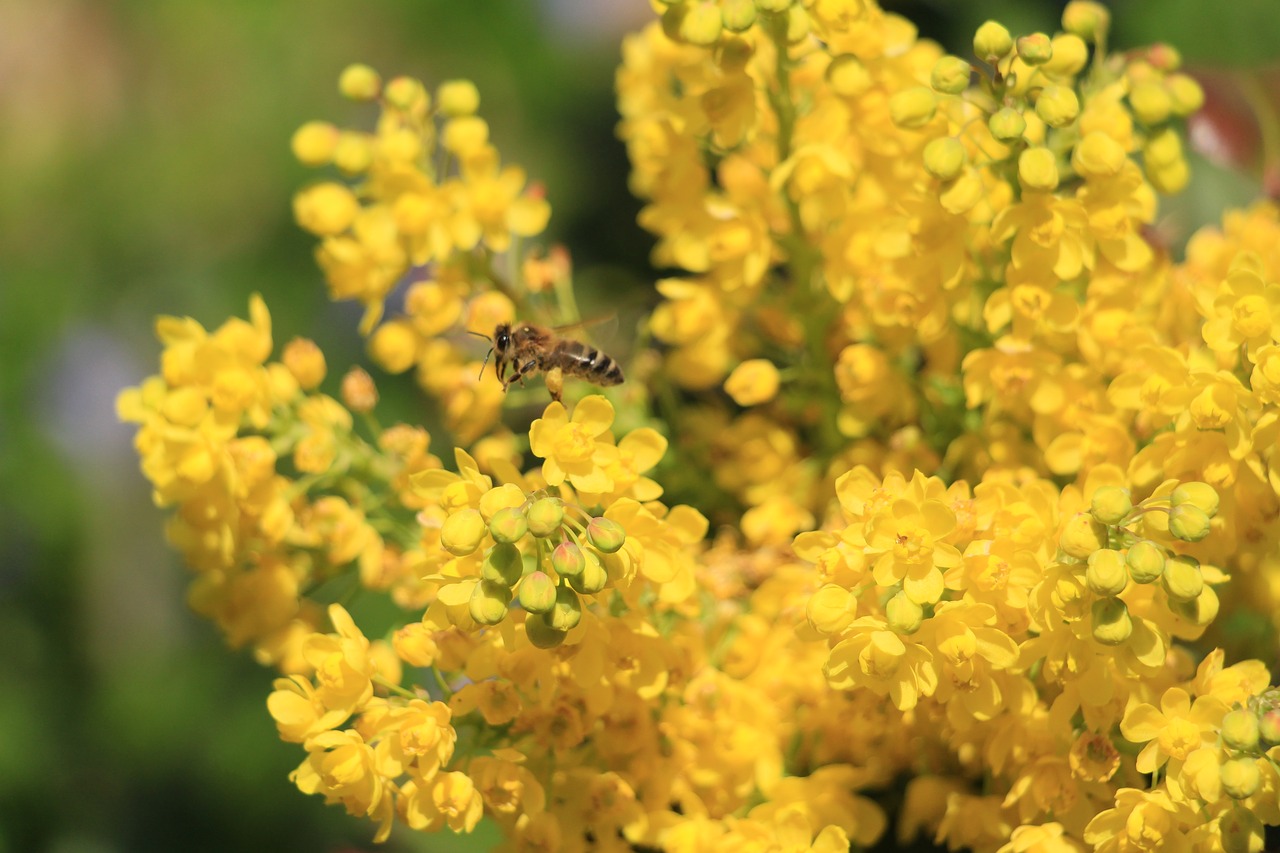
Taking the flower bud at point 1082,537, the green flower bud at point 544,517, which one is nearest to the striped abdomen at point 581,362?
the green flower bud at point 544,517

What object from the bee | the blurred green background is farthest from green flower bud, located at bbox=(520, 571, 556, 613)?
the blurred green background

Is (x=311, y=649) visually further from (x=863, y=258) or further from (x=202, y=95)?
(x=202, y=95)

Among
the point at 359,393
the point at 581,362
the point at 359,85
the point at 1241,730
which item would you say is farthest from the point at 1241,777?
the point at 359,85

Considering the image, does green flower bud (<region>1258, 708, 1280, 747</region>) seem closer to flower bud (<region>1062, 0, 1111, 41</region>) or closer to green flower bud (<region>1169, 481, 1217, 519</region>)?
green flower bud (<region>1169, 481, 1217, 519</region>)

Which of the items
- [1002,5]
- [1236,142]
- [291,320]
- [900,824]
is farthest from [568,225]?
[900,824]

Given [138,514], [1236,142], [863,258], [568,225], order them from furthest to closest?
1. [138,514]
2. [568,225]
3. [1236,142]
4. [863,258]

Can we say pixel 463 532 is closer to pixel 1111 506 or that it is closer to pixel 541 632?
pixel 541 632
